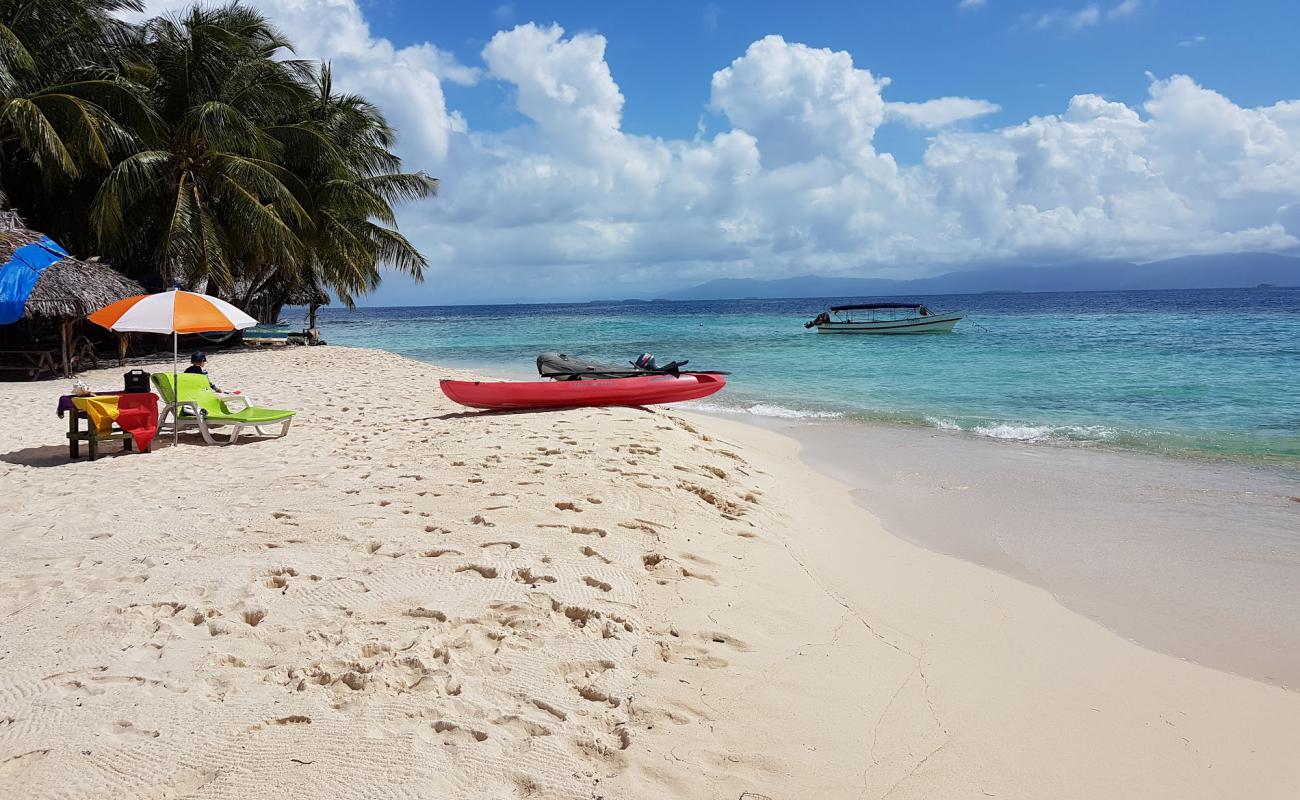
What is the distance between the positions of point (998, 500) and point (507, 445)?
4668mm

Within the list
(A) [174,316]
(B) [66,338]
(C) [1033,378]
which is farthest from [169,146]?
(C) [1033,378]

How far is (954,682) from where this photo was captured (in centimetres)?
335

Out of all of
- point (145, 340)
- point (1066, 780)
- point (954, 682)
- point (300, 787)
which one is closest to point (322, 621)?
point (300, 787)

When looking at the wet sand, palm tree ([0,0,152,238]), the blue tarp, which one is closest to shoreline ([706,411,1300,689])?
the wet sand

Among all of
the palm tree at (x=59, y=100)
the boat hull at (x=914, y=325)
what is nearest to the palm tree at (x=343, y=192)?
the palm tree at (x=59, y=100)

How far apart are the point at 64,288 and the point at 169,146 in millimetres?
6917

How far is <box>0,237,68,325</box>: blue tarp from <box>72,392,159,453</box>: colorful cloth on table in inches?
280

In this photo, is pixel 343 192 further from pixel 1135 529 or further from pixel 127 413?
pixel 1135 529

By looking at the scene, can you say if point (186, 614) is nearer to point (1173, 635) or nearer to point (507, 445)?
point (507, 445)

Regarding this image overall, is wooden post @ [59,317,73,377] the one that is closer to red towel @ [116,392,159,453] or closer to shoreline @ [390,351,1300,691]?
red towel @ [116,392,159,453]

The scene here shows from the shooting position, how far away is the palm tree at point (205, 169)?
1684 centimetres

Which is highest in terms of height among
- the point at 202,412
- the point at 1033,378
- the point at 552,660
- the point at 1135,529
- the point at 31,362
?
the point at 31,362

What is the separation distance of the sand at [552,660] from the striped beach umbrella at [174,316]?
Answer: 229 centimetres

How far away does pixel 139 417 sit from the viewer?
285 inches
